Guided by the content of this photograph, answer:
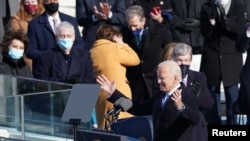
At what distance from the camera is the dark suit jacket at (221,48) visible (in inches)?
546

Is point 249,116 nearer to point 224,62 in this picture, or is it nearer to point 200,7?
point 224,62

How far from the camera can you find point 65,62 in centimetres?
1224

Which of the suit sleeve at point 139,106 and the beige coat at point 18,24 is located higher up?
the beige coat at point 18,24

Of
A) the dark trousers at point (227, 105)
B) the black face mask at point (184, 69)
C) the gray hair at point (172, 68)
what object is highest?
the gray hair at point (172, 68)

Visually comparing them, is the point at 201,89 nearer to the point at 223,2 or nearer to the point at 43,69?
the point at 43,69

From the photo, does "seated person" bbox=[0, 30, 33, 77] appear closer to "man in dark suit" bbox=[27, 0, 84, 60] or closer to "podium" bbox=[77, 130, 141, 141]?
"man in dark suit" bbox=[27, 0, 84, 60]

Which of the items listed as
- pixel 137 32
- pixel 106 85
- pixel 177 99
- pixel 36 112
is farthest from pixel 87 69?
pixel 177 99

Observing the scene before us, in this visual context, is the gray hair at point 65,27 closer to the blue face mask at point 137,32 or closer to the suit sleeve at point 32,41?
the suit sleeve at point 32,41

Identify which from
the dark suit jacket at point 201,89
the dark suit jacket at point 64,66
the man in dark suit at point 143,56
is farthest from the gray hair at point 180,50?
the man in dark suit at point 143,56

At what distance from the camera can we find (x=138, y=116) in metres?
10.8

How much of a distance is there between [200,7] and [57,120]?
17.1 ft

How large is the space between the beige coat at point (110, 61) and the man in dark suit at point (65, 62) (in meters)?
0.48

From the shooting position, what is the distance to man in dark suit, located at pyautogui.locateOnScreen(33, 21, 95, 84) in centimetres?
1220

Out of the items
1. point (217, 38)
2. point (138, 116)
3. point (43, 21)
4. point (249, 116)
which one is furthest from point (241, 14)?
point (138, 116)
